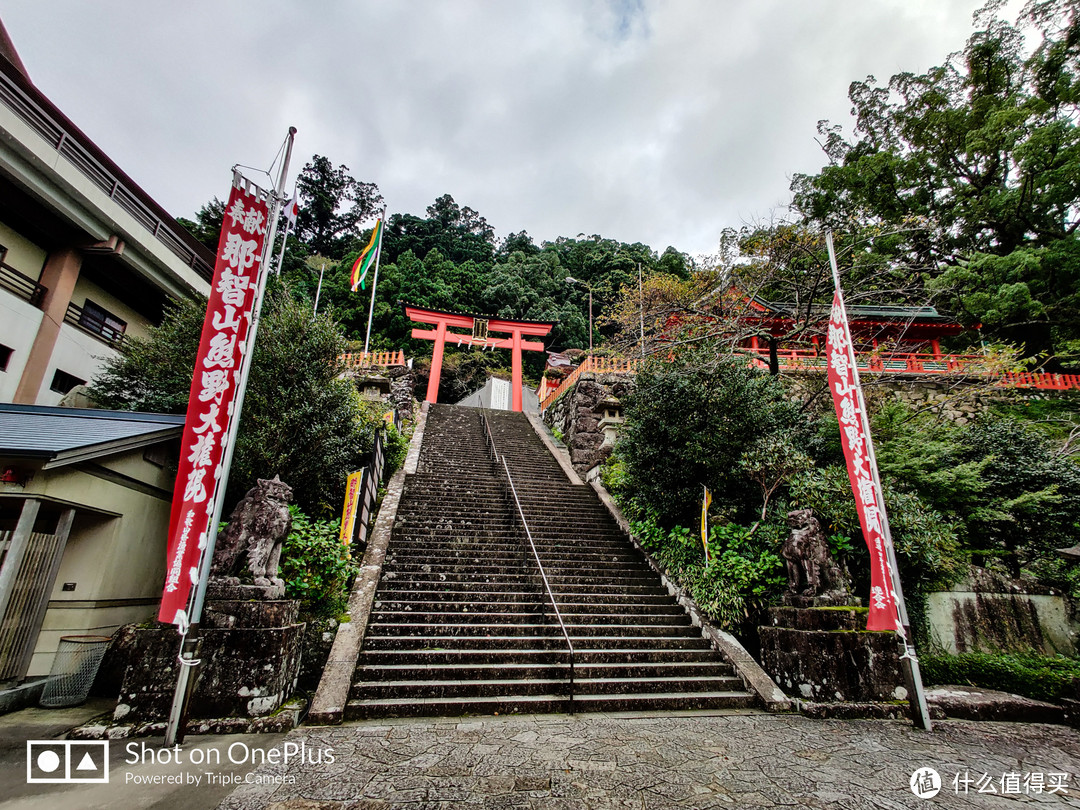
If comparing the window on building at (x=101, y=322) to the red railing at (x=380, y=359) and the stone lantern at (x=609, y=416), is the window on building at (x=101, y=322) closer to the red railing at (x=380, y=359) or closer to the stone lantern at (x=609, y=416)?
the red railing at (x=380, y=359)

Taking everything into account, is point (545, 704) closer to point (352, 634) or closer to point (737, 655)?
point (352, 634)

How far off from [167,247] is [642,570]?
1527 cm

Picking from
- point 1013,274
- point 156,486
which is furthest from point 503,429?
point 1013,274

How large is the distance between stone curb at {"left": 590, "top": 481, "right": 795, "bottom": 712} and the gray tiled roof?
8.03m

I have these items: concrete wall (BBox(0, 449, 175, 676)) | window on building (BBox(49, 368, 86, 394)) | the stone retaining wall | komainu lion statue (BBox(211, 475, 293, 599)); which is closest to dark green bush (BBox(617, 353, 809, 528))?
the stone retaining wall

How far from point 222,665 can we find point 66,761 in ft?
3.39

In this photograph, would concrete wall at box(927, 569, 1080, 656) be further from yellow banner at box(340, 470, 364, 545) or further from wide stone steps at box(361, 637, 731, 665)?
yellow banner at box(340, 470, 364, 545)

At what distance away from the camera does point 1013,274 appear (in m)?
14.4

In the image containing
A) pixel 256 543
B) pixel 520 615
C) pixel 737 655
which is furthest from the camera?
pixel 520 615

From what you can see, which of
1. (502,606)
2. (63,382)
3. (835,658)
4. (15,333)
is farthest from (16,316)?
(835,658)

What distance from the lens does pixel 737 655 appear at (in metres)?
5.77

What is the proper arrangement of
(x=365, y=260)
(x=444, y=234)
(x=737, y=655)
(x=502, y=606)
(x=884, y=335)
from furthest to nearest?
(x=444, y=234)
(x=365, y=260)
(x=884, y=335)
(x=502, y=606)
(x=737, y=655)

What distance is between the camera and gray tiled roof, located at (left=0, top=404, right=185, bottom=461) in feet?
15.5

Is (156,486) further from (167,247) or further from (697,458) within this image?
(167,247)
